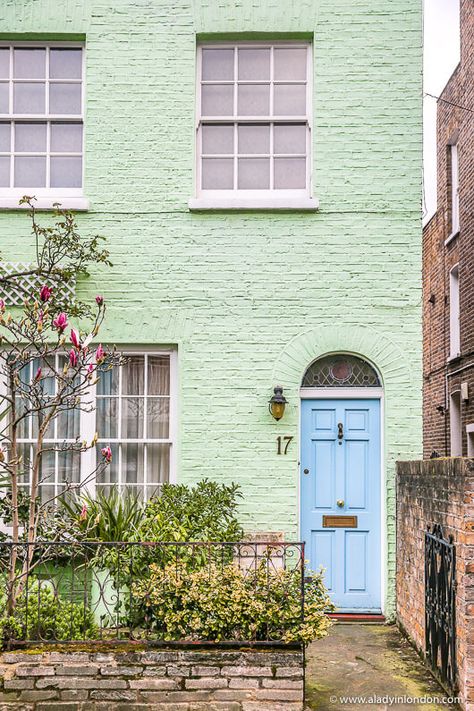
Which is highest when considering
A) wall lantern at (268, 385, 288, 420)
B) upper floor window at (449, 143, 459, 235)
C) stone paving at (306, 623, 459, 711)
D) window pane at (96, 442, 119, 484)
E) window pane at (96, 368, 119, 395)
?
upper floor window at (449, 143, 459, 235)

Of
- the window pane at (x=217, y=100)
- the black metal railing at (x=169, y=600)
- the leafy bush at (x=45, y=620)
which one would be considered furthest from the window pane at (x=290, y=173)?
the leafy bush at (x=45, y=620)

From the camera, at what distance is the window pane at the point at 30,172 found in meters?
9.78

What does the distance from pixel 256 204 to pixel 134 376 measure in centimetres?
237

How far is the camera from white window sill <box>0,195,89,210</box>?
374 inches

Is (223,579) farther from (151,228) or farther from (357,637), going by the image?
(151,228)

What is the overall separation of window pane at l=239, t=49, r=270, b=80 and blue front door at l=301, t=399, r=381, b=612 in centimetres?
379

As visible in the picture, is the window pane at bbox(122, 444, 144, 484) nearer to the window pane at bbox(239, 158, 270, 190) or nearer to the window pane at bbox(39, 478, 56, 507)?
the window pane at bbox(39, 478, 56, 507)

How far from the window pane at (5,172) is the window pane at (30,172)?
0.09 m

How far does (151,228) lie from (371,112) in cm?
280

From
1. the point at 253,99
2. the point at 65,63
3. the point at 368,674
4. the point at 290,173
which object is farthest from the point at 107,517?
the point at 65,63

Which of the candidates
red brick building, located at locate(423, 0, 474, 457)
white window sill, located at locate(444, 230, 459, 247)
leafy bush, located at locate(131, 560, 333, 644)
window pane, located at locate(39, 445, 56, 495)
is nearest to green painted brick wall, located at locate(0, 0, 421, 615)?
window pane, located at locate(39, 445, 56, 495)

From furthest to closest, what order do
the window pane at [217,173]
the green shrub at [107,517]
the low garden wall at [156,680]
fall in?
the window pane at [217,173] → the green shrub at [107,517] → the low garden wall at [156,680]

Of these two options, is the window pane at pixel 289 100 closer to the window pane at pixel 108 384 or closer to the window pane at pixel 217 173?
the window pane at pixel 217 173

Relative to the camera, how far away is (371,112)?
958 cm
